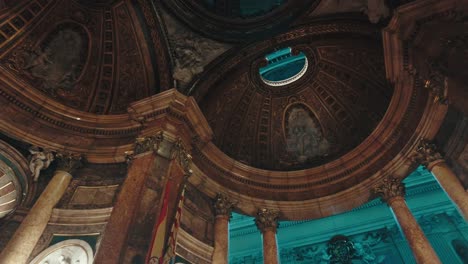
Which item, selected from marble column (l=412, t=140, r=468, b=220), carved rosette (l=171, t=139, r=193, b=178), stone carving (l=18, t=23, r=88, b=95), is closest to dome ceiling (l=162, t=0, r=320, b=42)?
stone carving (l=18, t=23, r=88, b=95)

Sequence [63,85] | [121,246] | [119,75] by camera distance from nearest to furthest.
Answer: [121,246], [63,85], [119,75]

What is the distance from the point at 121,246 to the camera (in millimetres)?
5457

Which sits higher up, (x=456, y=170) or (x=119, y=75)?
(x=119, y=75)

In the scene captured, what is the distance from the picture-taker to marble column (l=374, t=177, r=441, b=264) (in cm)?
683

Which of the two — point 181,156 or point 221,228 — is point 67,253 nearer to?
point 181,156

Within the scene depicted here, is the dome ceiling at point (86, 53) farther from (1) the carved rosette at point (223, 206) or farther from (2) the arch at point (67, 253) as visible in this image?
(2) the arch at point (67, 253)

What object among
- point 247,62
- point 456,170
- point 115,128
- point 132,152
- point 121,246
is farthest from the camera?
point 247,62

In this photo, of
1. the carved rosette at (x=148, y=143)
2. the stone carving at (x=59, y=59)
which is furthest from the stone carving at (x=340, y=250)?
the stone carving at (x=59, y=59)

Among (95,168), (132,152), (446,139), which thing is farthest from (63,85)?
(446,139)

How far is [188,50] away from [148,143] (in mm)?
4690

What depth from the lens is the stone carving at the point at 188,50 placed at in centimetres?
1036

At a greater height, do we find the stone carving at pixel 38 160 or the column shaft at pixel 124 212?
the stone carving at pixel 38 160

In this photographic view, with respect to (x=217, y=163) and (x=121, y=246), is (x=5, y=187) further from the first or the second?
(x=217, y=163)

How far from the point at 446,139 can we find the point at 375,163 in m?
2.25
